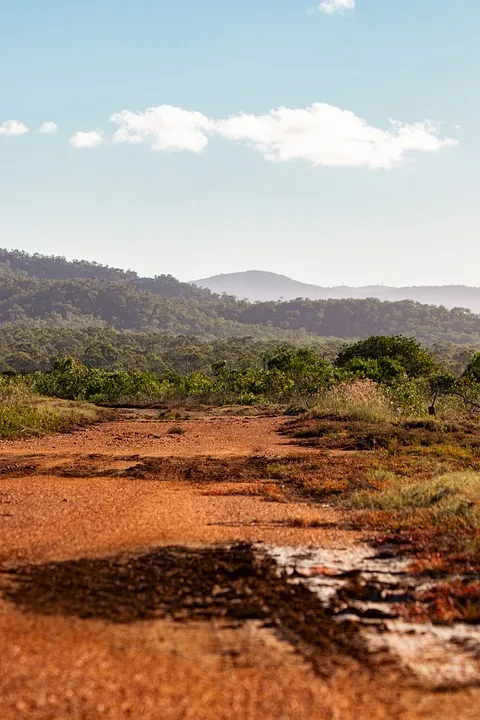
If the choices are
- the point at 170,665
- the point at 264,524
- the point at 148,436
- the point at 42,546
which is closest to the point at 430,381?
the point at 148,436

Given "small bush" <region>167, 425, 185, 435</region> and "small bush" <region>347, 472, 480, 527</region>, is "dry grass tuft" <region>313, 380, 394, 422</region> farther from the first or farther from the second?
"small bush" <region>347, 472, 480, 527</region>

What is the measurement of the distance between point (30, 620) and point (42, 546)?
3323 mm

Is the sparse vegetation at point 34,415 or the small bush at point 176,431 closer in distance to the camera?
the sparse vegetation at point 34,415

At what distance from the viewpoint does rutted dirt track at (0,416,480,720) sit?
239 inches

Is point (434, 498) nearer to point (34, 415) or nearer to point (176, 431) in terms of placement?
point (176, 431)

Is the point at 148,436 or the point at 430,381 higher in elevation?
the point at 430,381

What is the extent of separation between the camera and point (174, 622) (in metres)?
7.80

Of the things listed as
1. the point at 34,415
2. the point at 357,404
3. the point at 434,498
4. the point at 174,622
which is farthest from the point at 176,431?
the point at 174,622

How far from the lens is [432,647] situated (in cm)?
717

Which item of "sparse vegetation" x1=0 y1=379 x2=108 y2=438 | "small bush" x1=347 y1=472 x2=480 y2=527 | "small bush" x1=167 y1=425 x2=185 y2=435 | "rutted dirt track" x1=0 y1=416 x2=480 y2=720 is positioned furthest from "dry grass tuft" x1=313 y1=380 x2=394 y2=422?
"rutted dirt track" x1=0 y1=416 x2=480 y2=720

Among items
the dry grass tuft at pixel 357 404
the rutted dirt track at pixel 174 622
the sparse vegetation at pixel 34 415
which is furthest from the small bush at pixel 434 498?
the sparse vegetation at pixel 34 415

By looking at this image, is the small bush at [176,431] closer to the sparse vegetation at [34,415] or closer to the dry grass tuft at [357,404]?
the sparse vegetation at [34,415]

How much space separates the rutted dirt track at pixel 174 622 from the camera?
6074 mm

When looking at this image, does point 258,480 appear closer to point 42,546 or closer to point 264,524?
point 264,524
